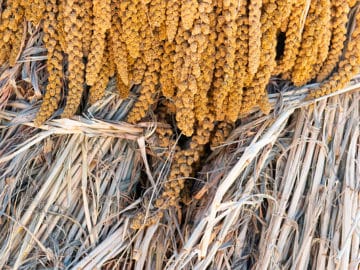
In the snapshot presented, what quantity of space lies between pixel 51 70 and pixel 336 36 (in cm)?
95

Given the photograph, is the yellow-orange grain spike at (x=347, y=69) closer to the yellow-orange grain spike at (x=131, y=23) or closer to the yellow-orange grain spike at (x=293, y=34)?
the yellow-orange grain spike at (x=293, y=34)

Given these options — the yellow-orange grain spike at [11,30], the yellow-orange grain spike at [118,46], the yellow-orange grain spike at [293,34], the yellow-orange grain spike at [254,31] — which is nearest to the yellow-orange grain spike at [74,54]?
the yellow-orange grain spike at [118,46]

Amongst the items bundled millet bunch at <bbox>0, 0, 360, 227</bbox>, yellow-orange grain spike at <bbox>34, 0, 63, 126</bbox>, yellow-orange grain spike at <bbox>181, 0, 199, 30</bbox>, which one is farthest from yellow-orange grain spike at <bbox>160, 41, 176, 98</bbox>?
yellow-orange grain spike at <bbox>34, 0, 63, 126</bbox>

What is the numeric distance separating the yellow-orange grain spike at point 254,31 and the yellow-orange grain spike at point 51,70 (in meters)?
0.63

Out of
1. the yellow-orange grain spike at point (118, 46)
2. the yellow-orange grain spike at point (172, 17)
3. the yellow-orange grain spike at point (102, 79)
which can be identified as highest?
the yellow-orange grain spike at point (172, 17)

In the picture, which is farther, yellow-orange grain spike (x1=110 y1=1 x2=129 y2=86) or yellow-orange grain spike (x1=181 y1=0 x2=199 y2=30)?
yellow-orange grain spike (x1=110 y1=1 x2=129 y2=86)

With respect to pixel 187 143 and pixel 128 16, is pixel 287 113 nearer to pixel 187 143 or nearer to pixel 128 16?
pixel 187 143

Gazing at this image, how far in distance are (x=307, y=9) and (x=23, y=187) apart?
110 cm

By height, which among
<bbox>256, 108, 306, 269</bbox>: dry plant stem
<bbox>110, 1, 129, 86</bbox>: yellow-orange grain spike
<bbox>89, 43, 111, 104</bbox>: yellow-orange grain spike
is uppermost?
<bbox>110, 1, 129, 86</bbox>: yellow-orange grain spike

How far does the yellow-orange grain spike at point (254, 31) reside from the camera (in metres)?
1.72

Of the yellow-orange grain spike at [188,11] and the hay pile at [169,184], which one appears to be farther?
the hay pile at [169,184]

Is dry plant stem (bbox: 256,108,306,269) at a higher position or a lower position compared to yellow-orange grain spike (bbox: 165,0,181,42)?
lower

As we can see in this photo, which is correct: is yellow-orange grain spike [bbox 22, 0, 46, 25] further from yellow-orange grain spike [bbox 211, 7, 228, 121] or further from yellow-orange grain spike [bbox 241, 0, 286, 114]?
yellow-orange grain spike [bbox 241, 0, 286, 114]

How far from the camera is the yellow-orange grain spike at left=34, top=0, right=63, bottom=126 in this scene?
1.85 m
